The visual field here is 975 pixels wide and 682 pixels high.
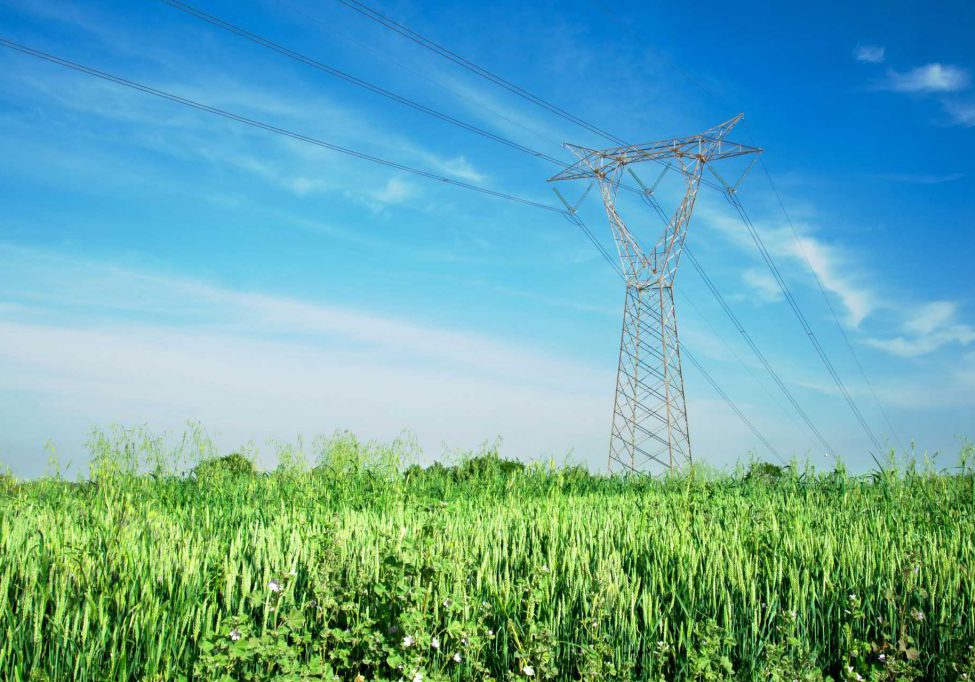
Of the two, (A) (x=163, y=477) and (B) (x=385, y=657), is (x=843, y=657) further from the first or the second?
(A) (x=163, y=477)

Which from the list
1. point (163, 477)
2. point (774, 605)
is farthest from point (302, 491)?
point (774, 605)

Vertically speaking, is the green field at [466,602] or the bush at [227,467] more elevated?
the bush at [227,467]

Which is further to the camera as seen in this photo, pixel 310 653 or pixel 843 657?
pixel 843 657

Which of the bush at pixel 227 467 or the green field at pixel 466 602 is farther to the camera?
the bush at pixel 227 467

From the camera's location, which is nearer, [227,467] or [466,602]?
[466,602]

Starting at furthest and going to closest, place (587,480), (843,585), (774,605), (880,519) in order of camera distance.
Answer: (587,480), (880,519), (843,585), (774,605)

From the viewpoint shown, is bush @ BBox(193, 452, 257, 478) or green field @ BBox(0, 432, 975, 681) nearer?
→ green field @ BBox(0, 432, 975, 681)

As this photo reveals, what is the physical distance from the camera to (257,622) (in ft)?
14.7

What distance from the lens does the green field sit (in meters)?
Answer: 3.93

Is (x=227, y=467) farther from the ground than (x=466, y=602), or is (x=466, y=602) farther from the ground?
(x=227, y=467)

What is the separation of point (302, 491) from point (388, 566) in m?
4.52

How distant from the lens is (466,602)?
4250mm

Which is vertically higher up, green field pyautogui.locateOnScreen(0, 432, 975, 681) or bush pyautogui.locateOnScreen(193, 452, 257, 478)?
A: bush pyautogui.locateOnScreen(193, 452, 257, 478)

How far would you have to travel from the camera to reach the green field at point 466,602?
12.9 feet
